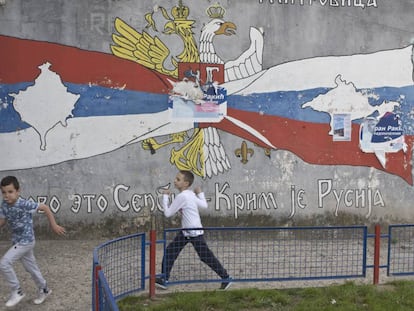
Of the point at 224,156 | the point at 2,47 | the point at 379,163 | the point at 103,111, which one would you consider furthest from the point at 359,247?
the point at 2,47

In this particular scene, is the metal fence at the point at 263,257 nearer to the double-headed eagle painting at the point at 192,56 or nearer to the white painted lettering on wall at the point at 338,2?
the double-headed eagle painting at the point at 192,56

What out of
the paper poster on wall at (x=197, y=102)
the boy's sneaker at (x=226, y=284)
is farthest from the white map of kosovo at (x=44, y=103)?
the boy's sneaker at (x=226, y=284)

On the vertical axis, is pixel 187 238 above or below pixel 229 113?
below

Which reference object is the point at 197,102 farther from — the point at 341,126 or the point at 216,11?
the point at 341,126

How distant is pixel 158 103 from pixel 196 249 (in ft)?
10.5

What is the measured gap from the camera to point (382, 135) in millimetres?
9398

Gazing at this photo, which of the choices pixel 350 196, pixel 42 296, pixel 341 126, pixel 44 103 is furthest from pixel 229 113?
pixel 42 296

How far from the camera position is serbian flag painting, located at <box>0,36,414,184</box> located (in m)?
8.16

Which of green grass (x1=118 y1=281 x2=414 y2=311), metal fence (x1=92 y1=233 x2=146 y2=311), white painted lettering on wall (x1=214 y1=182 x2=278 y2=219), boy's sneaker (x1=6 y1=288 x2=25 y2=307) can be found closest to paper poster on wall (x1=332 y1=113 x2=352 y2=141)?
white painted lettering on wall (x1=214 y1=182 x2=278 y2=219)

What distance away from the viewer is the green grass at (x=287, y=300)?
5625 mm

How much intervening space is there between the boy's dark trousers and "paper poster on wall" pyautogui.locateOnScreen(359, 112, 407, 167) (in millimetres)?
4376

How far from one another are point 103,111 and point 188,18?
2132 mm

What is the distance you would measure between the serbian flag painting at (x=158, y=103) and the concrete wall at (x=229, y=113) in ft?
0.06

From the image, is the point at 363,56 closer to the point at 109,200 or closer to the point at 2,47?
the point at 109,200
